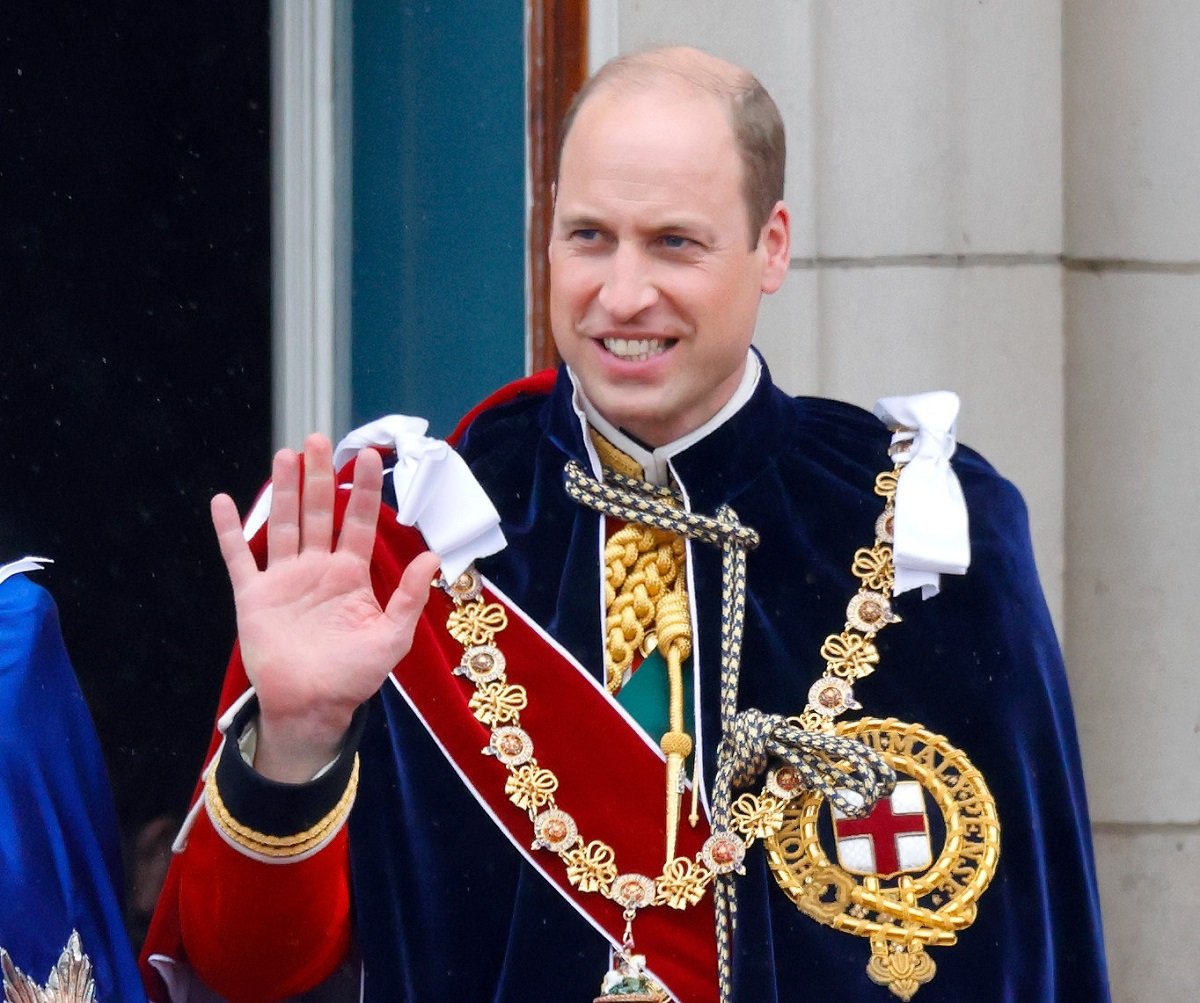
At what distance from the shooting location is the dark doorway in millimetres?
4535

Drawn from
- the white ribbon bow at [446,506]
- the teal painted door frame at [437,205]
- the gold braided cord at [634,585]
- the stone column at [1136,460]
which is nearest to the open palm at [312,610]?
the white ribbon bow at [446,506]

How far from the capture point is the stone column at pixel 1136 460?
4406 millimetres

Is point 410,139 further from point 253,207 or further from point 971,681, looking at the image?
point 971,681

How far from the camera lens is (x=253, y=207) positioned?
4660 mm

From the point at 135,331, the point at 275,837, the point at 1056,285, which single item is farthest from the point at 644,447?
the point at 135,331

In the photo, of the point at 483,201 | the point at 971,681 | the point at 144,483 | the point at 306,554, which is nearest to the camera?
the point at 306,554

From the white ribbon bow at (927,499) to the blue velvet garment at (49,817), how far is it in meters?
1.07

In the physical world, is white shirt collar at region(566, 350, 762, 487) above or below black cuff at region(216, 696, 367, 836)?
above

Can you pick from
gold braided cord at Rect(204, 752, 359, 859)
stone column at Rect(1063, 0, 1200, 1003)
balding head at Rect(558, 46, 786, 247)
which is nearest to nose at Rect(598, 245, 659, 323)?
balding head at Rect(558, 46, 786, 247)

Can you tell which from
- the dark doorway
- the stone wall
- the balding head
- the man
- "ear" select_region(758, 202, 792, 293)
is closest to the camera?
the man

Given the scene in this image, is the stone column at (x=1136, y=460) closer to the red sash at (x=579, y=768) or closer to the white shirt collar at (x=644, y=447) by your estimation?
the white shirt collar at (x=644, y=447)

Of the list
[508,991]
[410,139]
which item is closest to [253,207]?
[410,139]

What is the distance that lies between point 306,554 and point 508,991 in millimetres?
601

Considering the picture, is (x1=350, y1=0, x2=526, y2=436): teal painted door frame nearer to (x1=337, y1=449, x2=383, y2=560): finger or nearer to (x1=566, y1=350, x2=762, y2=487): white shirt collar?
(x1=566, y1=350, x2=762, y2=487): white shirt collar
